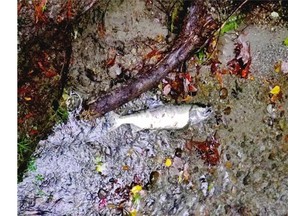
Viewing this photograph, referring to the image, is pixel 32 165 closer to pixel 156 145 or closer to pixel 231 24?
pixel 156 145

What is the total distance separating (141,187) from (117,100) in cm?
54

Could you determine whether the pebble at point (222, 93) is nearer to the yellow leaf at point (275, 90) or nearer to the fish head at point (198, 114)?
the fish head at point (198, 114)

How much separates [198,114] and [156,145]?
1.00ft

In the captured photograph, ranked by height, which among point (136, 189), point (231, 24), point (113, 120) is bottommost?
point (136, 189)

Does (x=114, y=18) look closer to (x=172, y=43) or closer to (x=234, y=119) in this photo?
(x=172, y=43)

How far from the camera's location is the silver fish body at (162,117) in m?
2.73

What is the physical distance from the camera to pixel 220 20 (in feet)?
9.09

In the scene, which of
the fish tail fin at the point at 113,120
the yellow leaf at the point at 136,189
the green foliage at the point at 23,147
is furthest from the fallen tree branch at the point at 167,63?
the yellow leaf at the point at 136,189

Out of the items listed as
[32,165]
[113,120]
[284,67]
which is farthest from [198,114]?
[32,165]

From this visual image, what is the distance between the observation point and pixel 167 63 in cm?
272

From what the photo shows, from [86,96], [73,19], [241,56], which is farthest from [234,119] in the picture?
[73,19]

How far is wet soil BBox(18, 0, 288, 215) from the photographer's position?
2682 mm

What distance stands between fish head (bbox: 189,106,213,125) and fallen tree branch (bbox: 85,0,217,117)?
28 centimetres

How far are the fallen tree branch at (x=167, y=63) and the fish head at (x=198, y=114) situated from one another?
28 cm
